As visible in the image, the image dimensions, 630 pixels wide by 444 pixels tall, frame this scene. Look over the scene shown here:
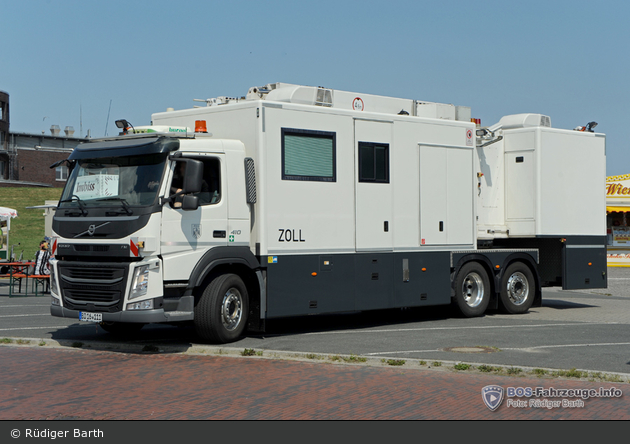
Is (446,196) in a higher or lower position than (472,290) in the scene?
higher

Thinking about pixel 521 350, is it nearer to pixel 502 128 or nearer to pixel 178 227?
pixel 178 227

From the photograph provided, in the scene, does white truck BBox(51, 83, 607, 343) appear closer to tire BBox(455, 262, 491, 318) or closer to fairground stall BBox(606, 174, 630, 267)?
tire BBox(455, 262, 491, 318)

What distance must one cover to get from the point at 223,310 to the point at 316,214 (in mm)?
2274

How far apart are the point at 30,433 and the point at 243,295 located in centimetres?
550

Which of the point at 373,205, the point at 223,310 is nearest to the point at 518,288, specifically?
the point at 373,205

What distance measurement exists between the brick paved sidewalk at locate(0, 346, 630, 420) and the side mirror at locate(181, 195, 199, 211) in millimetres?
2047

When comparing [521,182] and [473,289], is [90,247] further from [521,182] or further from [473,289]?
[521,182]

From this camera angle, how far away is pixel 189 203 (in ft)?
34.7

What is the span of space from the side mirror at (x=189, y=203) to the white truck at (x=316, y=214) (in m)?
0.12

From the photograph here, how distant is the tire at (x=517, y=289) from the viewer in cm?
1602

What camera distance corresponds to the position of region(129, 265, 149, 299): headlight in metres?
10.5

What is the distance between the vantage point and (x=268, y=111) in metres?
11.9

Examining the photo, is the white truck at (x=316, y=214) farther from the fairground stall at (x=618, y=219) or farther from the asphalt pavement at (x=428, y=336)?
the fairground stall at (x=618, y=219)

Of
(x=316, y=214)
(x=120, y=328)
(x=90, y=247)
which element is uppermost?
(x=316, y=214)
